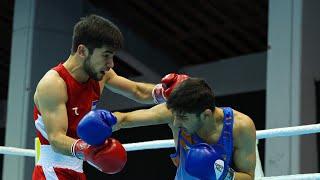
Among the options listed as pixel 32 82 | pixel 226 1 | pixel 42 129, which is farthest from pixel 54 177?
pixel 226 1

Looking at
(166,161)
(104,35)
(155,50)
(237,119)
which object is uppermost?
(155,50)

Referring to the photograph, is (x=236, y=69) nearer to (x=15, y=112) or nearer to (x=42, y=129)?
(x=15, y=112)

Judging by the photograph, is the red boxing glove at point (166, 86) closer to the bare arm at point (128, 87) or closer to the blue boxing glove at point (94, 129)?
the bare arm at point (128, 87)

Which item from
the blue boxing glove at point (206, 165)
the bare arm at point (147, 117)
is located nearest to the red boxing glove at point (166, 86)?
the bare arm at point (147, 117)

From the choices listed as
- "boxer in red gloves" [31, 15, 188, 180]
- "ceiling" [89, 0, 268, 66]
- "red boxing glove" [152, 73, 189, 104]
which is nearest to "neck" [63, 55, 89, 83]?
Answer: "boxer in red gloves" [31, 15, 188, 180]

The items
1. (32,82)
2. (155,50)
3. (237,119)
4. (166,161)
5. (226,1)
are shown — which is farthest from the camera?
(155,50)

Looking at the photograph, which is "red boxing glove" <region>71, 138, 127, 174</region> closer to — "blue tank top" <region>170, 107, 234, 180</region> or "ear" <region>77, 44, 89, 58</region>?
"blue tank top" <region>170, 107, 234, 180</region>

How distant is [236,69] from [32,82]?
2.69m

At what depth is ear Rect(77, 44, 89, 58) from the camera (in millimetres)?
2487

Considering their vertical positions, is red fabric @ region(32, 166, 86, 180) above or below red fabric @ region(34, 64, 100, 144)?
below

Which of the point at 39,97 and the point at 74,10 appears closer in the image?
the point at 39,97

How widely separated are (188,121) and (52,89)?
0.55 metres

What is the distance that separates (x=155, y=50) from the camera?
27.4 feet

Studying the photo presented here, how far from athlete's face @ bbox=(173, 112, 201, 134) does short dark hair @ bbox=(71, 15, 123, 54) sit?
39cm
